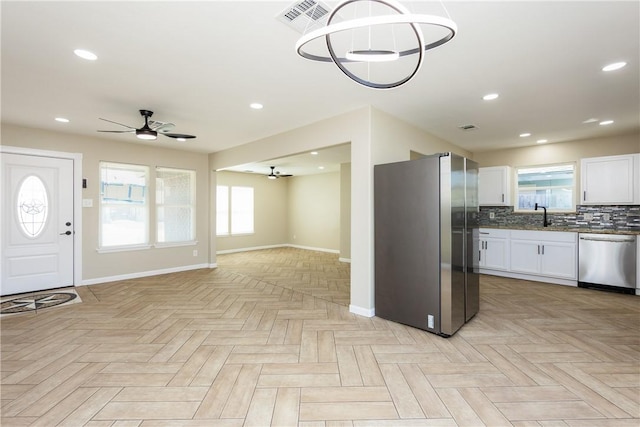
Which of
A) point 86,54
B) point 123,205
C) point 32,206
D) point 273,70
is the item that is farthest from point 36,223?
point 273,70

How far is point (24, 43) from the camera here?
224cm

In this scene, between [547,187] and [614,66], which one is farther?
[547,187]

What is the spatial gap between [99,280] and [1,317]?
1645 millimetres

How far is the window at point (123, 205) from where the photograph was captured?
525 centimetres

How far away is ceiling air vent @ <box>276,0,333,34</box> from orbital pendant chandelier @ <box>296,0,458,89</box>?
0.30 ft

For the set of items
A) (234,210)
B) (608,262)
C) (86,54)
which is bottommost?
(608,262)

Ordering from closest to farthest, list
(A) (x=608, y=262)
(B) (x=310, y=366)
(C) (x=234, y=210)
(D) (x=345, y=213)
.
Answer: (B) (x=310, y=366)
(A) (x=608, y=262)
(D) (x=345, y=213)
(C) (x=234, y=210)

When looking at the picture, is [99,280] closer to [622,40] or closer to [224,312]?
[224,312]

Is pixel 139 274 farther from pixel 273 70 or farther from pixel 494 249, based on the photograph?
pixel 494 249

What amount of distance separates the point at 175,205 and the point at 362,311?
449cm

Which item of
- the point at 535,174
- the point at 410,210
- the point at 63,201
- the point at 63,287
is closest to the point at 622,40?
the point at 410,210

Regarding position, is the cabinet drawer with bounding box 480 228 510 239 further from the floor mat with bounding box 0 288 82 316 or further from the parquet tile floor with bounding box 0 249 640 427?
the floor mat with bounding box 0 288 82 316

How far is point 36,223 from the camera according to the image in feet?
15.0

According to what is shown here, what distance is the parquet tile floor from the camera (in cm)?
186
